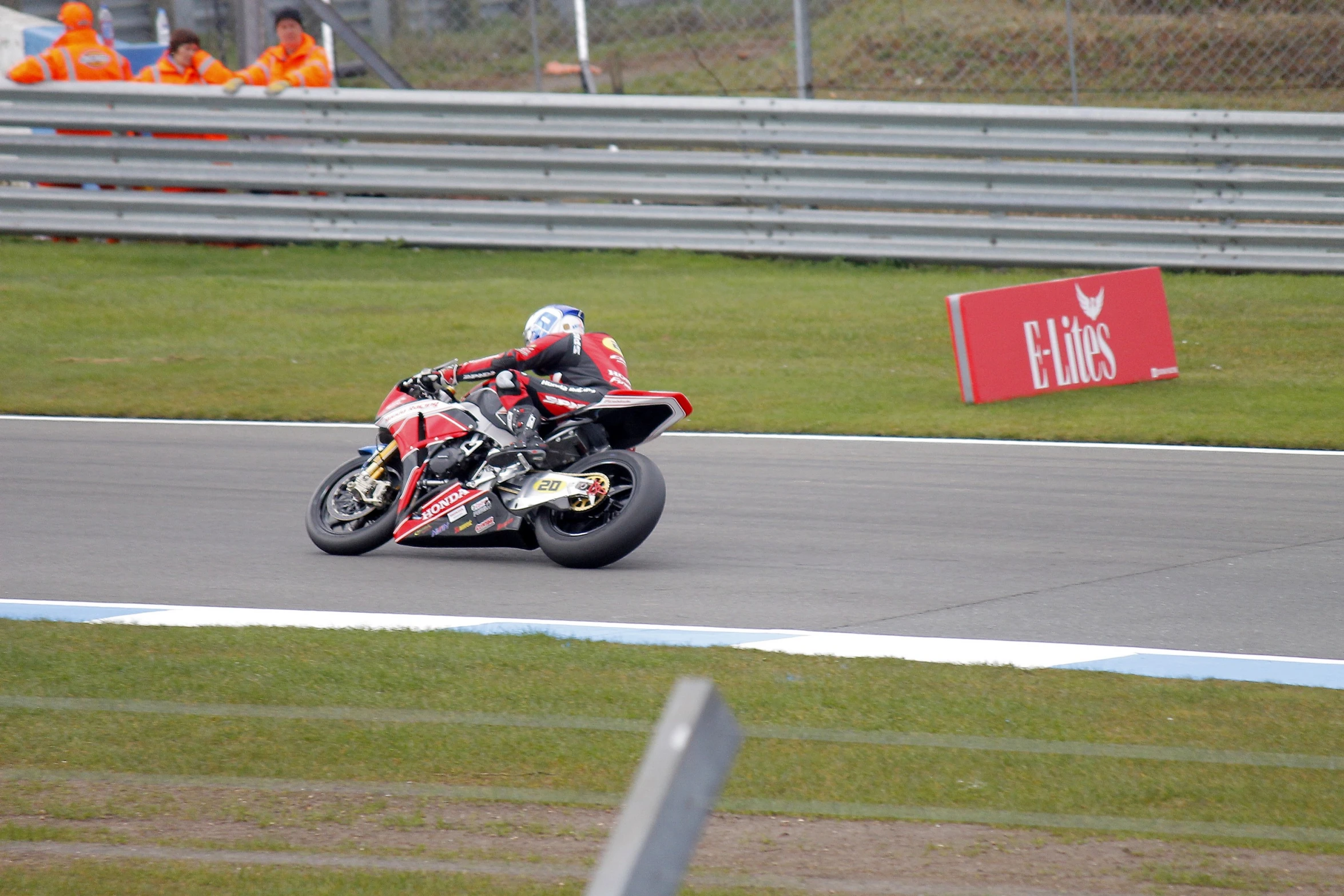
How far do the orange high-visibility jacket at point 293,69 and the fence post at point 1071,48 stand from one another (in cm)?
777

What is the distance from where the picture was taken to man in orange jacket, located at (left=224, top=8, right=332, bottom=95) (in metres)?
17.7

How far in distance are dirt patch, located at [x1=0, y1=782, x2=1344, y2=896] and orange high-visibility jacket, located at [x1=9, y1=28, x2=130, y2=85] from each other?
14401 millimetres

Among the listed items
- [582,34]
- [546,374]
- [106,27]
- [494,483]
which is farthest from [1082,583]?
[106,27]

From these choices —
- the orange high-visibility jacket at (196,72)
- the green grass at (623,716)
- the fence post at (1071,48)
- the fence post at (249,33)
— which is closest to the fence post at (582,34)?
the orange high-visibility jacket at (196,72)

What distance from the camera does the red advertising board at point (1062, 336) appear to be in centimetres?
1255

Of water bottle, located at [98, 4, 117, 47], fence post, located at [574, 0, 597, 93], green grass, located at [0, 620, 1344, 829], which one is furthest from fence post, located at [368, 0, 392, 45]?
green grass, located at [0, 620, 1344, 829]

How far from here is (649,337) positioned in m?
14.6

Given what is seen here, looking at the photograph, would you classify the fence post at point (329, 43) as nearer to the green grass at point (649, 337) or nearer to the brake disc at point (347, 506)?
the green grass at point (649, 337)

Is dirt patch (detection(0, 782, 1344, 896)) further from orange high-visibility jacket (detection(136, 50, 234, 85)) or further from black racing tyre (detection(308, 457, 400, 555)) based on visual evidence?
orange high-visibility jacket (detection(136, 50, 234, 85))

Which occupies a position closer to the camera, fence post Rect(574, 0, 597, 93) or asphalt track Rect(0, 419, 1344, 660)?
asphalt track Rect(0, 419, 1344, 660)

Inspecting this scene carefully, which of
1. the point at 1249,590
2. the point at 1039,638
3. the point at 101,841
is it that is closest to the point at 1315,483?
the point at 1249,590

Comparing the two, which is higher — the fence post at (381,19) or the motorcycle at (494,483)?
the fence post at (381,19)

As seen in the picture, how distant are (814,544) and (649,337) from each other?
237 inches

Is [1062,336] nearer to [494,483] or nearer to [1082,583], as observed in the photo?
[1082,583]
